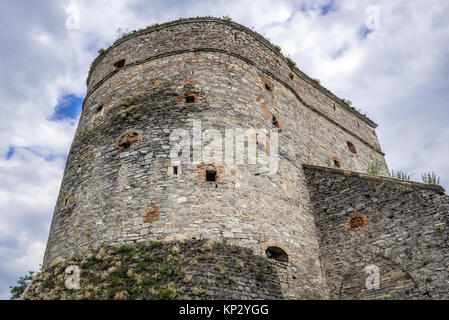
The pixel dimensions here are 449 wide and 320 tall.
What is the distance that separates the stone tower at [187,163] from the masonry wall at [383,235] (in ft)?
1.32

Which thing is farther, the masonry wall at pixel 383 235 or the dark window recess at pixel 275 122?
the dark window recess at pixel 275 122

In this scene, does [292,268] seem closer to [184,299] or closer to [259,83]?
[184,299]

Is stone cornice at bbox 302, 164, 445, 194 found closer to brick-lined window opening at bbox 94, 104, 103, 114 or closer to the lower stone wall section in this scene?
the lower stone wall section

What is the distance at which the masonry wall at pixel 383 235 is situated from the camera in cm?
758

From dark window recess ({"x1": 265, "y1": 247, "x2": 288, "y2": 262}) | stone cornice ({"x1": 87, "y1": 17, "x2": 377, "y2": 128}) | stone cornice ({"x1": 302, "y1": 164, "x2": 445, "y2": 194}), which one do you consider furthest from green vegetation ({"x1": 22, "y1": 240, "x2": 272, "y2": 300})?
stone cornice ({"x1": 87, "y1": 17, "x2": 377, "y2": 128})

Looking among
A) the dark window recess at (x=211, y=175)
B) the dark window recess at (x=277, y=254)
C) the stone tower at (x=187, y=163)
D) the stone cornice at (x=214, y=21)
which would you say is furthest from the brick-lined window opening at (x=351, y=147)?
the dark window recess at (x=211, y=175)

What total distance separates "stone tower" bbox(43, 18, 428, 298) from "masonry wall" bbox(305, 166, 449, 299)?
1.32 ft

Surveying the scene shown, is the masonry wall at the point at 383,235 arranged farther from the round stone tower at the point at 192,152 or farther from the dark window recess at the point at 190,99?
the dark window recess at the point at 190,99

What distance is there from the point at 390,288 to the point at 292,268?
199cm

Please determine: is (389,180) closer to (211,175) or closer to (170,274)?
(211,175)

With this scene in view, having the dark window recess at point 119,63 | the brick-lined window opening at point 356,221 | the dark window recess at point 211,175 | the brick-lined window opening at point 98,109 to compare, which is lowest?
the brick-lined window opening at point 356,221

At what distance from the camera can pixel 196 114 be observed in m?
9.34

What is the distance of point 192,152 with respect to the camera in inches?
341
